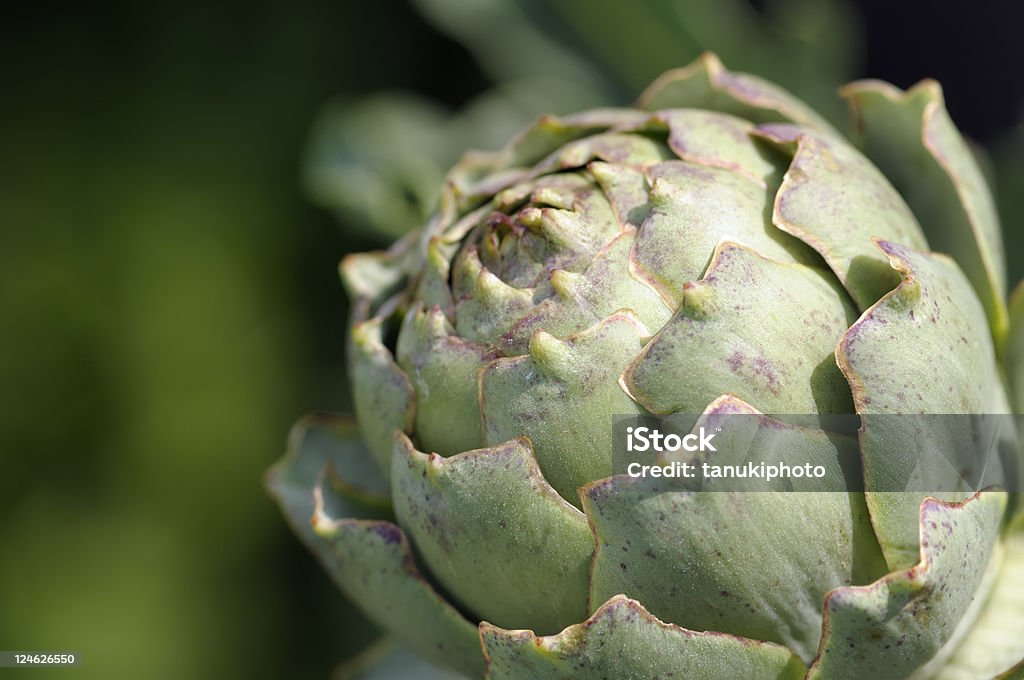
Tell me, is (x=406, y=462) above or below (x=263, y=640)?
above

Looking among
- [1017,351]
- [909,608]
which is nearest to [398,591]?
[909,608]

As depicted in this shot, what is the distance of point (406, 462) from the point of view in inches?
25.5

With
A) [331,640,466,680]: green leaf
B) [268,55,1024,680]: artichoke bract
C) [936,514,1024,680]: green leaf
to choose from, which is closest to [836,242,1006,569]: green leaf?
[268,55,1024,680]: artichoke bract

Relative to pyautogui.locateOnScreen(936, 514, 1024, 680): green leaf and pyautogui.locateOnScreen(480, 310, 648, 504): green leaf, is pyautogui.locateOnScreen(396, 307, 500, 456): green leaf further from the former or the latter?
pyautogui.locateOnScreen(936, 514, 1024, 680): green leaf

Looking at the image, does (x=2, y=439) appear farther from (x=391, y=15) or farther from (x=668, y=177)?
(x=668, y=177)

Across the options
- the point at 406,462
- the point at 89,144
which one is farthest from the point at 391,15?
the point at 406,462

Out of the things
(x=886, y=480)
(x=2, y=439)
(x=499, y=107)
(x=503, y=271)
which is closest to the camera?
(x=886, y=480)

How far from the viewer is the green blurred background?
1266 mm

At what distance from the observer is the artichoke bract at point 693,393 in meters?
0.56

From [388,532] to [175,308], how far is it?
75 centimetres

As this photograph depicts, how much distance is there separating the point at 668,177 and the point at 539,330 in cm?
13

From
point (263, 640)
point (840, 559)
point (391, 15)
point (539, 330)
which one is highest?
point (391, 15)

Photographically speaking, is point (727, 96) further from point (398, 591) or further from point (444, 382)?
point (398, 591)

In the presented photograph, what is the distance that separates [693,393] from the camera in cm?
56
